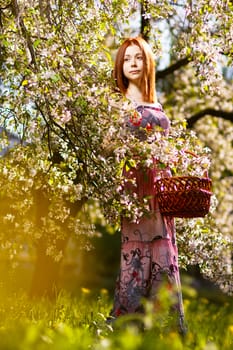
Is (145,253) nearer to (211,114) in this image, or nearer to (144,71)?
(144,71)

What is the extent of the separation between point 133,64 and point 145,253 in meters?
1.88

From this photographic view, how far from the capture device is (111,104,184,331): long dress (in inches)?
258

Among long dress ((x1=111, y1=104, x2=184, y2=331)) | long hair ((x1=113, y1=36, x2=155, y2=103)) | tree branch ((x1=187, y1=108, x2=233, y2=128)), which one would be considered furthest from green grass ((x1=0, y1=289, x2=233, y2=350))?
tree branch ((x1=187, y1=108, x2=233, y2=128))

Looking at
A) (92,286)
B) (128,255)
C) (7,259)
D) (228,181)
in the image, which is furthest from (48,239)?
(92,286)

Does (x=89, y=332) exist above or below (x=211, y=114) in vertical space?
below

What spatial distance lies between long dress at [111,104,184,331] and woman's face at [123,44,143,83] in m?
0.42

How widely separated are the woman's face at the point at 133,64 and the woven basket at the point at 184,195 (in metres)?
1.16

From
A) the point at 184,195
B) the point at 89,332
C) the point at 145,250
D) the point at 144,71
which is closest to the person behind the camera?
the point at 89,332

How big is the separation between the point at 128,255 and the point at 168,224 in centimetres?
49

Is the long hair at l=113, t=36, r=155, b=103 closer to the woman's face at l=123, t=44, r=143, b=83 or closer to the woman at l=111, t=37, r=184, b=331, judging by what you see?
the woman's face at l=123, t=44, r=143, b=83

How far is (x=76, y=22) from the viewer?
23.9ft

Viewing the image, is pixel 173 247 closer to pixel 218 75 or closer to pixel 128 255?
pixel 128 255

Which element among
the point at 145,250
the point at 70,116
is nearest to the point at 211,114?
the point at 145,250

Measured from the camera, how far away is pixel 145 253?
A: 21.8 ft
